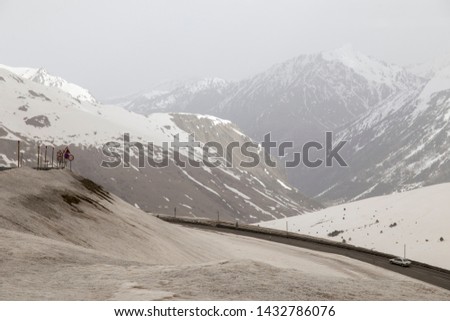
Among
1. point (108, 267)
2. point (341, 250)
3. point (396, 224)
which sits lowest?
point (341, 250)

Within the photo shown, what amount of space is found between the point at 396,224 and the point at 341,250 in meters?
13.5

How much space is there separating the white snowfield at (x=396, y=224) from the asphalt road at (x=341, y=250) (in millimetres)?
3884

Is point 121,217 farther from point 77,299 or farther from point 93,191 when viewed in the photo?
point 77,299

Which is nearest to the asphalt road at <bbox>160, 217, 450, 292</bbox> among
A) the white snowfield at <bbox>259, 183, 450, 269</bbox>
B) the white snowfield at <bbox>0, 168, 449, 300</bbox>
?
the white snowfield at <bbox>259, 183, 450, 269</bbox>

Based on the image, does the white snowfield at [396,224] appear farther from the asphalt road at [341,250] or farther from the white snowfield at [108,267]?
the white snowfield at [108,267]

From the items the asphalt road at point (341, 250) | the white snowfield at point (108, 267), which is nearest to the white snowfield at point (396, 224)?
the asphalt road at point (341, 250)

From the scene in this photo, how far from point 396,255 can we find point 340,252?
22.5 feet

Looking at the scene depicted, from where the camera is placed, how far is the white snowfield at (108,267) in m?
12.2

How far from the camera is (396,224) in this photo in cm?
6462

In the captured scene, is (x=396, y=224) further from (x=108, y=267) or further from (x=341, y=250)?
(x=108, y=267)

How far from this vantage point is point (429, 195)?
241ft

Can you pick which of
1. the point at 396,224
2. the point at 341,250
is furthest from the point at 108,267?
the point at 396,224

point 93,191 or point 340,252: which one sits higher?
point 93,191
